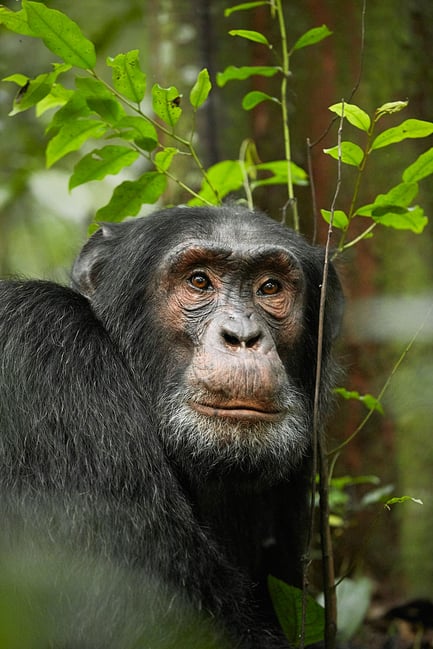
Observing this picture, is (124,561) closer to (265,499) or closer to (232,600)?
(232,600)

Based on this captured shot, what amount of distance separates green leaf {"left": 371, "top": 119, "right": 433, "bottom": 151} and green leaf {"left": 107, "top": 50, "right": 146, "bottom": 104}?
1.35 meters

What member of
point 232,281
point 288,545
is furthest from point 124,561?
point 288,545

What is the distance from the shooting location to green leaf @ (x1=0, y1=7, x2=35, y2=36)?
14.6ft

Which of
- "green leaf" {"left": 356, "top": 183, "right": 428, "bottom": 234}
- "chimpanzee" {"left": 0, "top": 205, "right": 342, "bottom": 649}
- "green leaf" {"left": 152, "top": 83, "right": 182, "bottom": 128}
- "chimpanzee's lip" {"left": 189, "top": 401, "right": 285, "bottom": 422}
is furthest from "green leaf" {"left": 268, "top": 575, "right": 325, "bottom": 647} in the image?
"green leaf" {"left": 152, "top": 83, "right": 182, "bottom": 128}

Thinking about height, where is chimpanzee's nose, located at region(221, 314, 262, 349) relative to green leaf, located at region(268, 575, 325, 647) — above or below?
above

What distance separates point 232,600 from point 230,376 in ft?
3.65

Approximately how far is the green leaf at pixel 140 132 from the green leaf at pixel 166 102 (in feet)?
0.68

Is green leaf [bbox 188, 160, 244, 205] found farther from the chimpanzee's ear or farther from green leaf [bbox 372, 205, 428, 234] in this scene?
green leaf [bbox 372, 205, 428, 234]

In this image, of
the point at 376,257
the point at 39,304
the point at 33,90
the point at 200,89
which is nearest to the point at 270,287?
the point at 200,89

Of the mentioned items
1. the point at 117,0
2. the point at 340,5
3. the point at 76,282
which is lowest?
the point at 76,282

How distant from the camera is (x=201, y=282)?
189 inches

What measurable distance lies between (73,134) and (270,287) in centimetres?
149

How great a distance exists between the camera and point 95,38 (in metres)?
12.7

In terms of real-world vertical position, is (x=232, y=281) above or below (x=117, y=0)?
below
